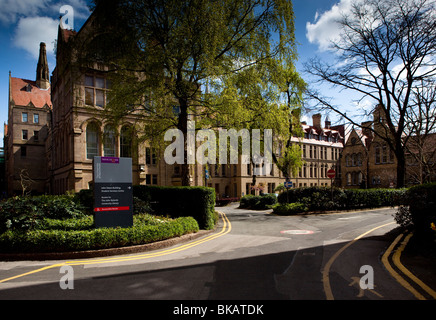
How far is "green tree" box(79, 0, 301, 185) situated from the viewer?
559 inches

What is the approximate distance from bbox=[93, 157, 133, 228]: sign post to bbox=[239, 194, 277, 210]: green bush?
2113 cm

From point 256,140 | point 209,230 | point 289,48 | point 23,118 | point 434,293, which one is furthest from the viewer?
point 23,118

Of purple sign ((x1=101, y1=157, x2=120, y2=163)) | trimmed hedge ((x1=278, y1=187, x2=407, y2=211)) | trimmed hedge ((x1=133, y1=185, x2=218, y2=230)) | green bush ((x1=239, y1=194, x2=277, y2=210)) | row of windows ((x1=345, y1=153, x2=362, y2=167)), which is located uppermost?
row of windows ((x1=345, y1=153, x2=362, y2=167))

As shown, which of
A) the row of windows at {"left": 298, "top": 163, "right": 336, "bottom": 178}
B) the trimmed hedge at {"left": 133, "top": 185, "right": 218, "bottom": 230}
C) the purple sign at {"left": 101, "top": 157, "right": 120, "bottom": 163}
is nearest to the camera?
the purple sign at {"left": 101, "top": 157, "right": 120, "bottom": 163}

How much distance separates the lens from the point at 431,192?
9352 mm

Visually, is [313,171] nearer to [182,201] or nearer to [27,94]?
[182,201]

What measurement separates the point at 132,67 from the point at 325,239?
478 inches

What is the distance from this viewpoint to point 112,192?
10336 millimetres

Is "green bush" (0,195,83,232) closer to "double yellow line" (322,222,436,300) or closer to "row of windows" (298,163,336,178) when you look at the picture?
"double yellow line" (322,222,436,300)

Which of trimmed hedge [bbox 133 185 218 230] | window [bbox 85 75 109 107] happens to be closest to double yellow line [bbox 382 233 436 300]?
trimmed hedge [bbox 133 185 218 230]

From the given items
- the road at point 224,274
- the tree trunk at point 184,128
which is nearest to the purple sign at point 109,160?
the road at point 224,274

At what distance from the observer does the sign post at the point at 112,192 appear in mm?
10055

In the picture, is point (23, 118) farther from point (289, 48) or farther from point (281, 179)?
point (289, 48)

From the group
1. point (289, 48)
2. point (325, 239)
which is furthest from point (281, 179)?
point (325, 239)
